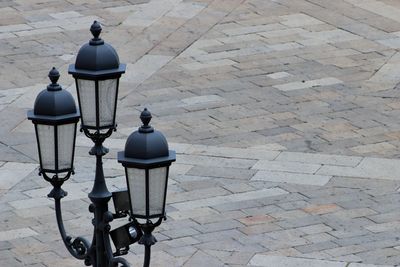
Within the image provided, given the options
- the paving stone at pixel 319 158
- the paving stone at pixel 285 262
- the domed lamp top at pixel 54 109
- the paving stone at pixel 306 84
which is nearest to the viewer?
the domed lamp top at pixel 54 109

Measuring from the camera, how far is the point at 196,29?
18906mm

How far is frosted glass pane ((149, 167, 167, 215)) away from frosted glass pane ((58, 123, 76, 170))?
998 millimetres

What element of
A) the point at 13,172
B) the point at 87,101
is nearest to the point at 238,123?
the point at 13,172

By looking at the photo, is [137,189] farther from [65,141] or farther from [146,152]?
[65,141]

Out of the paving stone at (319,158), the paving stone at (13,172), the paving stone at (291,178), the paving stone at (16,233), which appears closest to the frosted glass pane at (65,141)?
the paving stone at (16,233)

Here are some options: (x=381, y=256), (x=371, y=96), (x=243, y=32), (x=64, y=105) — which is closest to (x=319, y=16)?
(x=243, y=32)

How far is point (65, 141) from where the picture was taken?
8336 millimetres

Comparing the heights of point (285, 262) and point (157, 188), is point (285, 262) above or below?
below

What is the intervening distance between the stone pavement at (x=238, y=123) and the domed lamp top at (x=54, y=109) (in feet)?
12.3

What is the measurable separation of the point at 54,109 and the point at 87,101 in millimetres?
268

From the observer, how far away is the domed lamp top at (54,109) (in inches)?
326

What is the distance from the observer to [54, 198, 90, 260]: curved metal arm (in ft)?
29.0

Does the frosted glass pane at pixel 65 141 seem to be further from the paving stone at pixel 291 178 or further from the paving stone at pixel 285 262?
the paving stone at pixel 291 178

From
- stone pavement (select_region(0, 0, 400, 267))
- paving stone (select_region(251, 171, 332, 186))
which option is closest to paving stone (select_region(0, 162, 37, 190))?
stone pavement (select_region(0, 0, 400, 267))
